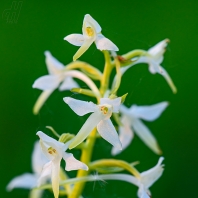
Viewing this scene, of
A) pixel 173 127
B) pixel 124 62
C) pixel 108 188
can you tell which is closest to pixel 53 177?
A: pixel 124 62

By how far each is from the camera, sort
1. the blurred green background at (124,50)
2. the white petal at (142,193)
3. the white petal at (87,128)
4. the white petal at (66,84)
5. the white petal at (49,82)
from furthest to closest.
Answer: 1. the blurred green background at (124,50)
2. the white petal at (66,84)
3. the white petal at (49,82)
4. the white petal at (142,193)
5. the white petal at (87,128)

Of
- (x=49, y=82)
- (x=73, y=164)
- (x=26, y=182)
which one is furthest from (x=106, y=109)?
(x=26, y=182)

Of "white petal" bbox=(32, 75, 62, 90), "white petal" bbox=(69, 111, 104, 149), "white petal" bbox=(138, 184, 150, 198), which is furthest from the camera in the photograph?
"white petal" bbox=(32, 75, 62, 90)

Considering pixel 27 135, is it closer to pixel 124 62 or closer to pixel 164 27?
pixel 164 27

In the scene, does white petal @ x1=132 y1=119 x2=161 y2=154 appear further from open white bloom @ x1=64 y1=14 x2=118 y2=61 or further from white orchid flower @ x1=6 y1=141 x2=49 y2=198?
open white bloom @ x1=64 y1=14 x2=118 y2=61

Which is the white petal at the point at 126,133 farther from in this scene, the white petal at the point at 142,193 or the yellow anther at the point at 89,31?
the yellow anther at the point at 89,31

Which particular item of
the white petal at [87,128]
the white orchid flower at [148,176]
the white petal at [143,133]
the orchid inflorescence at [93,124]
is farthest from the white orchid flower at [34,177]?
the white petal at [87,128]

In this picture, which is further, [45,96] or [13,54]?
[13,54]

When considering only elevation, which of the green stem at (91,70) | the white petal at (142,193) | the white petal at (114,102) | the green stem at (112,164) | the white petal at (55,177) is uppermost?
the green stem at (91,70)

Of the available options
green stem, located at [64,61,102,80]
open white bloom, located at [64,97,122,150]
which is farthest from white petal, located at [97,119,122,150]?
green stem, located at [64,61,102,80]
